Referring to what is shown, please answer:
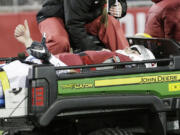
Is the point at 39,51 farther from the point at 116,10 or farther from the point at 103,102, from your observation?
the point at 116,10

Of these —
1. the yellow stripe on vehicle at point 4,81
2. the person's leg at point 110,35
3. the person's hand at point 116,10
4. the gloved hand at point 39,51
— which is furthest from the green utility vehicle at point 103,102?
the person's hand at point 116,10

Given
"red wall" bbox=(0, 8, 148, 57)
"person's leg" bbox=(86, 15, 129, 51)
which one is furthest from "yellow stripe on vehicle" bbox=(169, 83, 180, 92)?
"red wall" bbox=(0, 8, 148, 57)

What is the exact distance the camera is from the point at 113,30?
625 centimetres

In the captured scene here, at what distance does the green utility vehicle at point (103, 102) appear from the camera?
14.8 ft

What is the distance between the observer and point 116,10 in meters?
6.23

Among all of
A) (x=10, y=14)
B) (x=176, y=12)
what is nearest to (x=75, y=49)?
(x=176, y=12)

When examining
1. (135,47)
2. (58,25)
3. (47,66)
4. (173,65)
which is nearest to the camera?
(47,66)

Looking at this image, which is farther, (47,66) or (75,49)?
(75,49)

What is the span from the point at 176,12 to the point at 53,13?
1317mm

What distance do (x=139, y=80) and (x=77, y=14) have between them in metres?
1.34

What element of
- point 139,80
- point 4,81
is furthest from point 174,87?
point 4,81

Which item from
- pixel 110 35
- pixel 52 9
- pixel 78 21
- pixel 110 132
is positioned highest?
pixel 52 9

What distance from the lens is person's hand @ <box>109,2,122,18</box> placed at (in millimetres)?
6181

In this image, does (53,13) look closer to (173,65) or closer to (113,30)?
(113,30)
